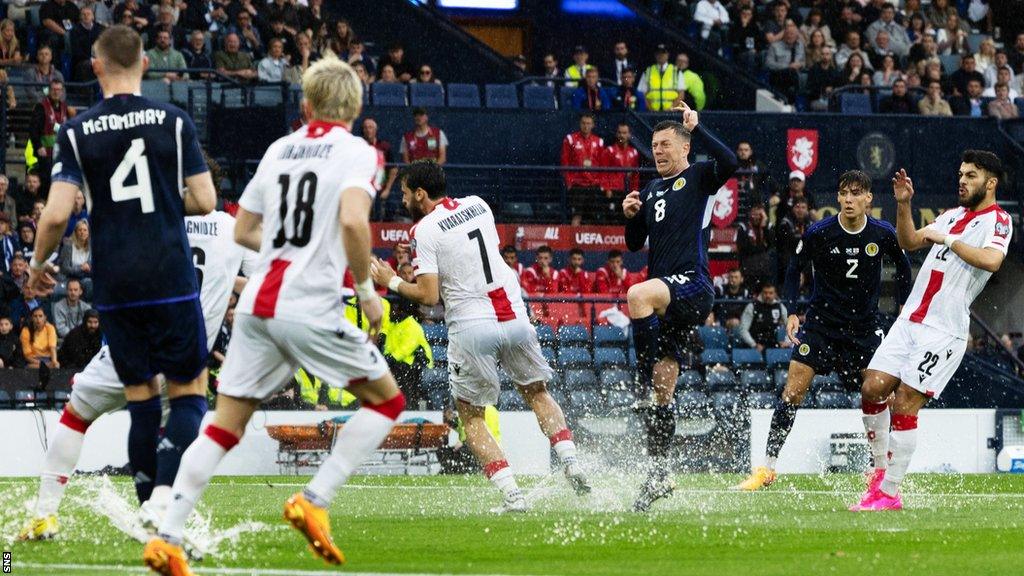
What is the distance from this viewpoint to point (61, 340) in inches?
739

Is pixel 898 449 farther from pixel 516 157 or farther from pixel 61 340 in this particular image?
pixel 516 157

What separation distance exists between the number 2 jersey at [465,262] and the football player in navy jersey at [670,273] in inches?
35.1

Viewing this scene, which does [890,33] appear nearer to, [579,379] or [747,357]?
[747,357]

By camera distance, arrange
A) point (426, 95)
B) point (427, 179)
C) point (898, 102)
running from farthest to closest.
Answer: point (898, 102), point (426, 95), point (427, 179)

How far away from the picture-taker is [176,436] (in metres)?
7.29

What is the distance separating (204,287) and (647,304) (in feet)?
9.42

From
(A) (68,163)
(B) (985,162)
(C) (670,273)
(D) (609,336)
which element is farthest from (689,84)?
(A) (68,163)

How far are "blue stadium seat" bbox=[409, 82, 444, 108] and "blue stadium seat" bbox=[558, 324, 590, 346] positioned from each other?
536 cm

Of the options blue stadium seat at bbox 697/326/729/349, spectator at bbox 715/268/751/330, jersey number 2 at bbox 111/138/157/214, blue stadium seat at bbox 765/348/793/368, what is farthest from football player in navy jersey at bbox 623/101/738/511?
spectator at bbox 715/268/751/330

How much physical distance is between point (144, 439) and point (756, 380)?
13.8 m

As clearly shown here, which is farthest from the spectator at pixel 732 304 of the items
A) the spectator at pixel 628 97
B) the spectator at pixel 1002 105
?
the spectator at pixel 1002 105

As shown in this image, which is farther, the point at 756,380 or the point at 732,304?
the point at 732,304

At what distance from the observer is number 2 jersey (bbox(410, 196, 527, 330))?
10.3 m

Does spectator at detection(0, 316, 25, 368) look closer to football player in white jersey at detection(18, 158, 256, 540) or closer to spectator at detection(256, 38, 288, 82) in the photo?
spectator at detection(256, 38, 288, 82)
